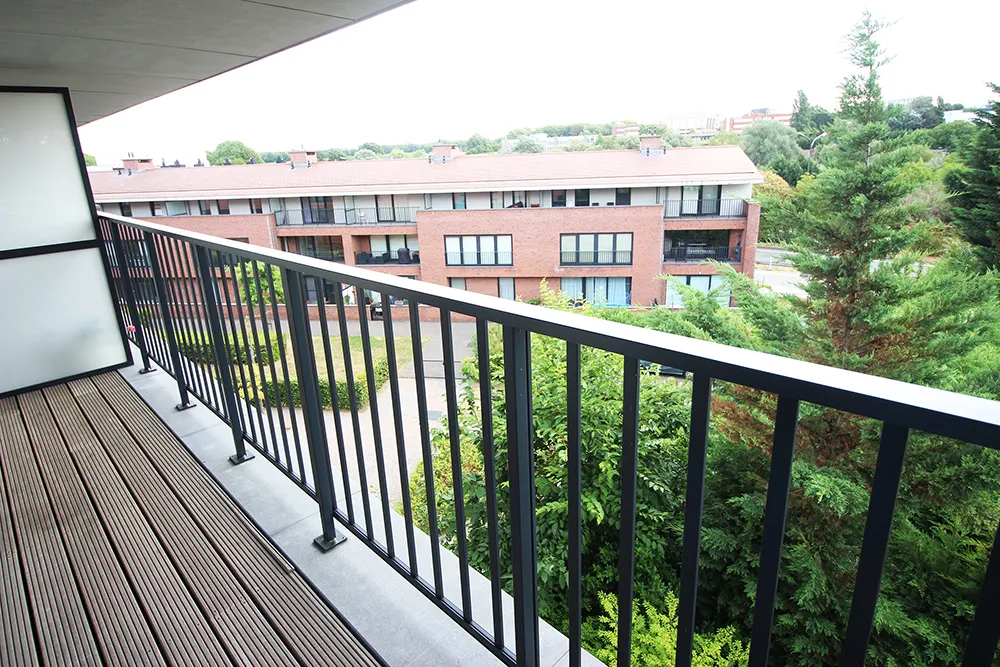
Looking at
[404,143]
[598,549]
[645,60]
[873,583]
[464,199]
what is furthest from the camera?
[404,143]

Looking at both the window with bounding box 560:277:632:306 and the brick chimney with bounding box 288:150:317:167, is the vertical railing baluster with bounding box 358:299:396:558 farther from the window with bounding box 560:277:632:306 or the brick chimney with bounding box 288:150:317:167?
the brick chimney with bounding box 288:150:317:167

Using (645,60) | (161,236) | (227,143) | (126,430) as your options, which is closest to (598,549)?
(126,430)

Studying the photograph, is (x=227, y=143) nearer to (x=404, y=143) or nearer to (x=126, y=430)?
(x=404, y=143)

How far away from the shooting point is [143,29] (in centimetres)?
207

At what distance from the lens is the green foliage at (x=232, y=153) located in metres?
39.3

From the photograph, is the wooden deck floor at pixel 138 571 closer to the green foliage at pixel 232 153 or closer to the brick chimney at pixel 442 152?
the brick chimney at pixel 442 152

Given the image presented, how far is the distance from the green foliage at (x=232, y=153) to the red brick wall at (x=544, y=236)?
1056 inches

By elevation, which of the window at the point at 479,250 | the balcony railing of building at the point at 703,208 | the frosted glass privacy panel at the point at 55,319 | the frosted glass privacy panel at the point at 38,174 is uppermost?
the frosted glass privacy panel at the point at 38,174

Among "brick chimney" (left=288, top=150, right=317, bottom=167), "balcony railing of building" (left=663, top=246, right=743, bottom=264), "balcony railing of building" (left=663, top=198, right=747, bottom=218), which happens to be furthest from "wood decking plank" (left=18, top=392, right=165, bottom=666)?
"brick chimney" (left=288, top=150, right=317, bottom=167)

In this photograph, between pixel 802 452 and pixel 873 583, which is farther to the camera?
pixel 802 452

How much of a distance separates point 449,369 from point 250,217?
67.1ft

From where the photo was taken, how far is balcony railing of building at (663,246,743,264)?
18391 mm

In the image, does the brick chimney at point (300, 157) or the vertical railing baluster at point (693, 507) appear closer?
the vertical railing baluster at point (693, 507)

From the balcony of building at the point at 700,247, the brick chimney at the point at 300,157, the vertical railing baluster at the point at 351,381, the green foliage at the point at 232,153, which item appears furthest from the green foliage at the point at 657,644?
the green foliage at the point at 232,153
